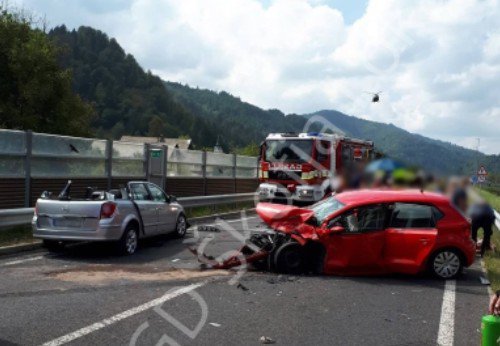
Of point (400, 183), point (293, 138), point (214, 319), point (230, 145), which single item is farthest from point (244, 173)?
point (230, 145)

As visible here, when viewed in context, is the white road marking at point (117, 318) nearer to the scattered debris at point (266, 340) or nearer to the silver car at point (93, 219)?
the scattered debris at point (266, 340)

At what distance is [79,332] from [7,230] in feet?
24.2

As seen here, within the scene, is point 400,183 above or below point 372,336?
above

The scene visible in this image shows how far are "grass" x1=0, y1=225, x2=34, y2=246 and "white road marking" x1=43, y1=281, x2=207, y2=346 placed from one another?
4.97 m

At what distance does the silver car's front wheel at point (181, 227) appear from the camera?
13.2 m

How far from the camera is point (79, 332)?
A: 18.5ft

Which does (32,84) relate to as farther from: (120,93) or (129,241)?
A: (120,93)

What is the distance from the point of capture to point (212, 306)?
23.0 feet

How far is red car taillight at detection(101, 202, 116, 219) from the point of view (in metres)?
10.2

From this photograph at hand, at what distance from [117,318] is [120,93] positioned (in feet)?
413

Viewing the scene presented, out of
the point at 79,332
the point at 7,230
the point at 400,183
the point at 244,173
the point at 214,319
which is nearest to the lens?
the point at 400,183

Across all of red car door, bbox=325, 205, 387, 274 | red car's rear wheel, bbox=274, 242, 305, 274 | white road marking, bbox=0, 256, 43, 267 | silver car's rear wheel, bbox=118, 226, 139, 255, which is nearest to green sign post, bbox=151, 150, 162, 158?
silver car's rear wheel, bbox=118, 226, 139, 255

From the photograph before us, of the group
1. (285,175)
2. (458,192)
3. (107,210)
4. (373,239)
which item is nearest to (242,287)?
(373,239)

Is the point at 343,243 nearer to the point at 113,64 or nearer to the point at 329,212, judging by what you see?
the point at 329,212
